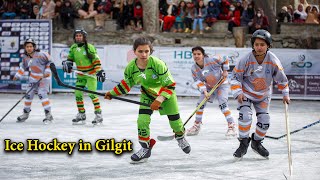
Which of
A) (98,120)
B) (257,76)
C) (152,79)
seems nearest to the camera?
(152,79)

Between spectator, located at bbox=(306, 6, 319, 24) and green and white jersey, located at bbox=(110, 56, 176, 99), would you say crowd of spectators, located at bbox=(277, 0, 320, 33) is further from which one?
green and white jersey, located at bbox=(110, 56, 176, 99)

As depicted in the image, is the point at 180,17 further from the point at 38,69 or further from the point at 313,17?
the point at 38,69

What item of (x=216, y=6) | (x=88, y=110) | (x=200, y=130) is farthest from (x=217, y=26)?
(x=200, y=130)

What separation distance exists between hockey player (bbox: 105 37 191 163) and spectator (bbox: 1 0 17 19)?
50.9 ft

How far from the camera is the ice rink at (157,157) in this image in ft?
23.0

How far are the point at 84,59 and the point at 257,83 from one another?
502 centimetres

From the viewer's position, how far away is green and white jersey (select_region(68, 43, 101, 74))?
12.3m

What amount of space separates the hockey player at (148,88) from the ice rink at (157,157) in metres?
0.33

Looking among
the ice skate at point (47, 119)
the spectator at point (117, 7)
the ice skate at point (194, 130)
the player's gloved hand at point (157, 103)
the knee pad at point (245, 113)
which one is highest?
the spectator at point (117, 7)

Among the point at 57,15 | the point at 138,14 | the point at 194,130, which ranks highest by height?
the point at 138,14

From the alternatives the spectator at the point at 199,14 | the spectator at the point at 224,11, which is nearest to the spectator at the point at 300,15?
the spectator at the point at 224,11

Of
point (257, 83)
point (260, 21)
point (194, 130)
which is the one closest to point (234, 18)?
point (260, 21)

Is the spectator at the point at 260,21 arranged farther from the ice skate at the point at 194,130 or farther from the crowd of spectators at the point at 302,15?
the ice skate at the point at 194,130

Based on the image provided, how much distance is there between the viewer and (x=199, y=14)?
21.7m
